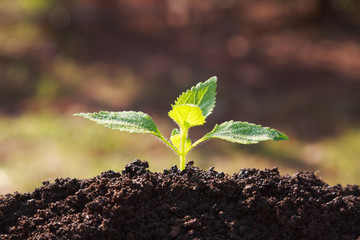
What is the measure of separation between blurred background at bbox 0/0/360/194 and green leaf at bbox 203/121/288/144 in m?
2.80

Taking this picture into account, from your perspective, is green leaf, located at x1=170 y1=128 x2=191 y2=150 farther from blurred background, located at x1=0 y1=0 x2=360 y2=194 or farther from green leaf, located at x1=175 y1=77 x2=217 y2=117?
blurred background, located at x1=0 y1=0 x2=360 y2=194

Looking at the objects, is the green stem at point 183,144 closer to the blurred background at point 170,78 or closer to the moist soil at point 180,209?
the moist soil at point 180,209

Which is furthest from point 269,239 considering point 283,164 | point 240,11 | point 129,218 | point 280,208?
point 240,11

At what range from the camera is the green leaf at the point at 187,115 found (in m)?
1.33

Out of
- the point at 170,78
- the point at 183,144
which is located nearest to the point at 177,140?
the point at 183,144

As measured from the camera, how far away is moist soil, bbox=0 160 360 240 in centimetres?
119

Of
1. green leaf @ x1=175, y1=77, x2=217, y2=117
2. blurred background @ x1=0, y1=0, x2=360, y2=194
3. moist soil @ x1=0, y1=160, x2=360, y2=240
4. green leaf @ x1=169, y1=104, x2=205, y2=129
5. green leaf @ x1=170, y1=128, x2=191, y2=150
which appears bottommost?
moist soil @ x1=0, y1=160, x2=360, y2=240

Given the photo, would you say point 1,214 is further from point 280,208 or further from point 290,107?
point 290,107

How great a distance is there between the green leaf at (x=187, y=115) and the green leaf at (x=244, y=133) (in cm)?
5

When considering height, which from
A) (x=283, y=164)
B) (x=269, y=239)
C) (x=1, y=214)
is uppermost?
(x=283, y=164)

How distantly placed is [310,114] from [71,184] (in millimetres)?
4660

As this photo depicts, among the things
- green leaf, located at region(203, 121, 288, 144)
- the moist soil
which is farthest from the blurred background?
green leaf, located at region(203, 121, 288, 144)

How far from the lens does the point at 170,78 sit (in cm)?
634

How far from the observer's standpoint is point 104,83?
628cm
